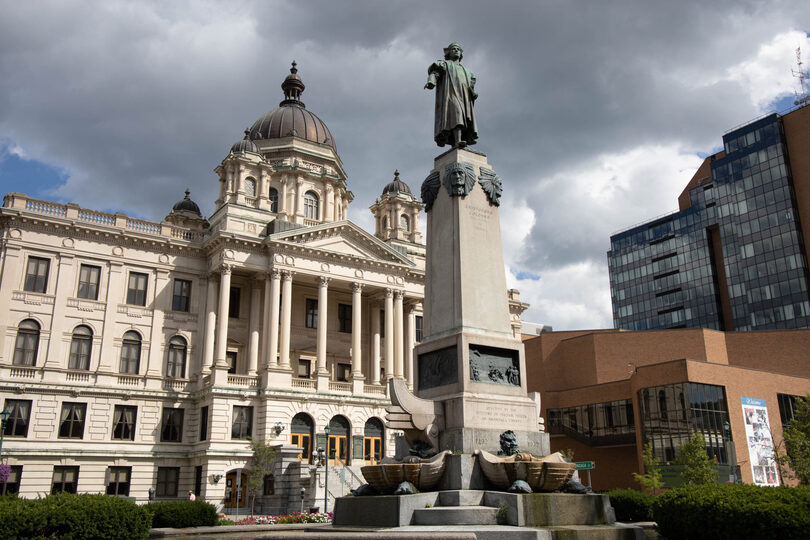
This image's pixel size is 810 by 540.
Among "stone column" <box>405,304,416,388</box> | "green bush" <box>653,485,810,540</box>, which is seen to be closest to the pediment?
"stone column" <box>405,304,416,388</box>

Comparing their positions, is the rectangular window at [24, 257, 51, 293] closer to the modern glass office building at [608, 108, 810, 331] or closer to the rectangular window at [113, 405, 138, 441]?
the rectangular window at [113, 405, 138, 441]

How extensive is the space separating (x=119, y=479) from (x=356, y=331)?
19.7 m

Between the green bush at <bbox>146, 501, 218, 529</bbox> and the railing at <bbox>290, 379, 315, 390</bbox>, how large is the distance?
28.4 metres

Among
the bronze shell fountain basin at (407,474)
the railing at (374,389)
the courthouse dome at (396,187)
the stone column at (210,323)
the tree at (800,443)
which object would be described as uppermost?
the courthouse dome at (396,187)

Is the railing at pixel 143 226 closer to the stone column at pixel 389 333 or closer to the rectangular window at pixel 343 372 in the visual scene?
the rectangular window at pixel 343 372

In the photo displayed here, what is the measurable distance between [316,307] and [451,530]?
48.5m


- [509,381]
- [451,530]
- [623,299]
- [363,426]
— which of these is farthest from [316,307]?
[623,299]

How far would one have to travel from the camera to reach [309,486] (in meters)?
41.1

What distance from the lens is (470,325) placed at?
49.4 ft

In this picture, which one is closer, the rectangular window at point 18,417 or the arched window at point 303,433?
the rectangular window at point 18,417

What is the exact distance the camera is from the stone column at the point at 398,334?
5694 centimetres

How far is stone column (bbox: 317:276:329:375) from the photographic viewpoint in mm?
51775

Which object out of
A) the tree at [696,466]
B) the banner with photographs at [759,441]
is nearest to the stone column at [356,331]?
the tree at [696,466]

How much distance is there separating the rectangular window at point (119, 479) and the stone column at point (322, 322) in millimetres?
14623
